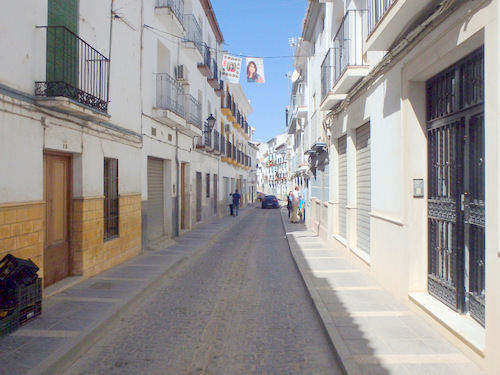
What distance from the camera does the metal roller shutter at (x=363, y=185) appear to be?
812cm

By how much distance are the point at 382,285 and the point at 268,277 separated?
2358 mm

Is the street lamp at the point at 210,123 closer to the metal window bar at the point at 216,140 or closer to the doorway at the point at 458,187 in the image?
the metal window bar at the point at 216,140

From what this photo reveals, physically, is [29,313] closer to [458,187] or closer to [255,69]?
[458,187]

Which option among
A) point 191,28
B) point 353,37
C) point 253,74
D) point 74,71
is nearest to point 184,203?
point 253,74

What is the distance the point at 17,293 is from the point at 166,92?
806 cm

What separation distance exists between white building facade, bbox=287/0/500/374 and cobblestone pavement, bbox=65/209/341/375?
146cm

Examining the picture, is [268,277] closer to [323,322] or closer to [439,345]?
[323,322]

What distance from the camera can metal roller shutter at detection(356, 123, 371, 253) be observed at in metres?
8.12

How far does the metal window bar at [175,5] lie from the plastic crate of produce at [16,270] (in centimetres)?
840

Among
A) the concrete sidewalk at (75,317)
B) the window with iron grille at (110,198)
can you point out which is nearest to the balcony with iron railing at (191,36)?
the window with iron grille at (110,198)

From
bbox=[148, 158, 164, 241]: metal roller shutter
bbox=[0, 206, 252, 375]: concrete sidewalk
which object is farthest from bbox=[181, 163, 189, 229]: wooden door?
bbox=[0, 206, 252, 375]: concrete sidewalk

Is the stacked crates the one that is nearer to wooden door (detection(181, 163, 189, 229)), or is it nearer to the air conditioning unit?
the air conditioning unit

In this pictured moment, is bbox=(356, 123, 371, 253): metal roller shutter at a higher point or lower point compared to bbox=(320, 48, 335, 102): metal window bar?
lower

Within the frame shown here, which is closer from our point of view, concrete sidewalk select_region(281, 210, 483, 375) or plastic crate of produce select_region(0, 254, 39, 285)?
concrete sidewalk select_region(281, 210, 483, 375)
